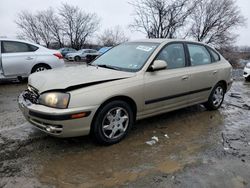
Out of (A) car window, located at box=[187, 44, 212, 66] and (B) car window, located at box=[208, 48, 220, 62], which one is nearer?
(A) car window, located at box=[187, 44, 212, 66]

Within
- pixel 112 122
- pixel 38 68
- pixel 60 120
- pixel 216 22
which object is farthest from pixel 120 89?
pixel 216 22

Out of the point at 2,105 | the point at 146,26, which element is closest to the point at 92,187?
the point at 2,105

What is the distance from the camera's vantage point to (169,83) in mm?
4242

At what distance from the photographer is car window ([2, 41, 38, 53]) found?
7.53m

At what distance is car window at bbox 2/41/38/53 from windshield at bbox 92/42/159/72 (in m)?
4.05

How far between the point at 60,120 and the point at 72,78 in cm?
67

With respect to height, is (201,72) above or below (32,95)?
above

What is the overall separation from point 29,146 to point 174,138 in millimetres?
2153

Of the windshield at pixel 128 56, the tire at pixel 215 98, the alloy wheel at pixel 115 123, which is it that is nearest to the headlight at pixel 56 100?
the alloy wheel at pixel 115 123

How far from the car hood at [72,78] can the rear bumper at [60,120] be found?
0.29 metres

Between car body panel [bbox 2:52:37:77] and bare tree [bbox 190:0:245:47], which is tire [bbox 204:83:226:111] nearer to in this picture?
car body panel [bbox 2:52:37:77]

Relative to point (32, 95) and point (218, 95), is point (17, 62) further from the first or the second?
point (218, 95)

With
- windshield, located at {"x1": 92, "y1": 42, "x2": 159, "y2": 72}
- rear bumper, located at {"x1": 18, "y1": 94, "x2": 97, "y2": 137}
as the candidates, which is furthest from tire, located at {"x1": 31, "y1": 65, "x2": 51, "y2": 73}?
rear bumper, located at {"x1": 18, "y1": 94, "x2": 97, "y2": 137}

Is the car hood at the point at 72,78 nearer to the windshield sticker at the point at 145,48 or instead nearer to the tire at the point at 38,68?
the windshield sticker at the point at 145,48
